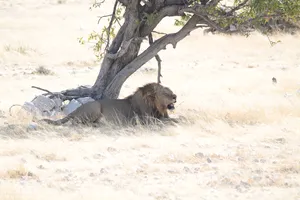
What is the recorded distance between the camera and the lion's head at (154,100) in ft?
42.4

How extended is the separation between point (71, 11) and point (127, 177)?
97.9 ft

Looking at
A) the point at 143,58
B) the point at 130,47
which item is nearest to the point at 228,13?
the point at 143,58

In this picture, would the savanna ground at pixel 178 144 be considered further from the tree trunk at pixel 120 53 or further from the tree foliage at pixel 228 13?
the tree foliage at pixel 228 13

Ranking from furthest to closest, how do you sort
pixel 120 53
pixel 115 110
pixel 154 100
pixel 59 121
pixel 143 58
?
pixel 143 58 → pixel 120 53 → pixel 154 100 → pixel 115 110 → pixel 59 121

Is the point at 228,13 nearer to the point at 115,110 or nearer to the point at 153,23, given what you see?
the point at 153,23

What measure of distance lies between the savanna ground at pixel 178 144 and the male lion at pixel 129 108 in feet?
1.96

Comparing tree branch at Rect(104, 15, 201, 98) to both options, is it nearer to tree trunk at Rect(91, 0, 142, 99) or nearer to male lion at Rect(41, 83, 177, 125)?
tree trunk at Rect(91, 0, 142, 99)

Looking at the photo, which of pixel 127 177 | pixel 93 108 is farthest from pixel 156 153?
pixel 93 108

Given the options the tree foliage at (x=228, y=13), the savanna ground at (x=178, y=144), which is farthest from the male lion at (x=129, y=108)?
the tree foliage at (x=228, y=13)

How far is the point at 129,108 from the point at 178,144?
7.62 ft

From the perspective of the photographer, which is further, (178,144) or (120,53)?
(120,53)

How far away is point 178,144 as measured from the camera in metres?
10.7

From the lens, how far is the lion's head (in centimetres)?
1293

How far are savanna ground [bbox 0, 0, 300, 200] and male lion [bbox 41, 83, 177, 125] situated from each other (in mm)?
596
